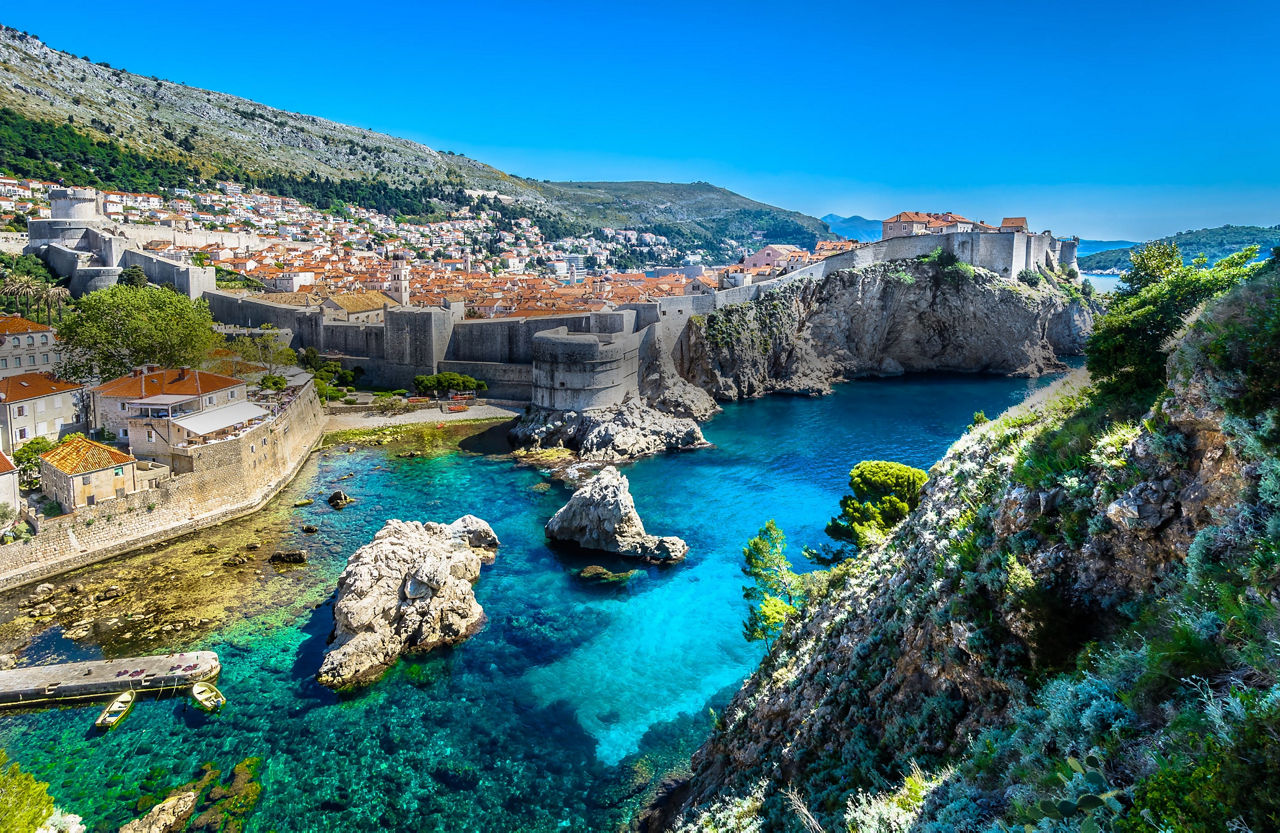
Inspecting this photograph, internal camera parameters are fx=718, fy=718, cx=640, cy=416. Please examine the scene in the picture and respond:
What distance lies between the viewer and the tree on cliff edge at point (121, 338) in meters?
23.2

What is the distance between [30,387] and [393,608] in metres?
14.6

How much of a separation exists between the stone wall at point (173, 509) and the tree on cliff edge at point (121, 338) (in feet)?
14.5

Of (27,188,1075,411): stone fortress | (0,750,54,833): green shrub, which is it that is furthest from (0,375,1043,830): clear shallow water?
(27,188,1075,411): stone fortress

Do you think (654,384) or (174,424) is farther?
(654,384)

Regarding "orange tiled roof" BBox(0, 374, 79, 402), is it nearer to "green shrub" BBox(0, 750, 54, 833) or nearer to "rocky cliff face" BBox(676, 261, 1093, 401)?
"green shrub" BBox(0, 750, 54, 833)

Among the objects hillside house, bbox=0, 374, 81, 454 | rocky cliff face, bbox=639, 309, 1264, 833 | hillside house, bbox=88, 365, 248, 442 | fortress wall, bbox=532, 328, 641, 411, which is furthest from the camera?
fortress wall, bbox=532, 328, 641, 411

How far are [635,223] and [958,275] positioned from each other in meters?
103

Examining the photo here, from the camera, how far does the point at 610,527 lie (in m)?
18.2

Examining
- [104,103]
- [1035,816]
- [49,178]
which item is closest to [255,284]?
[49,178]

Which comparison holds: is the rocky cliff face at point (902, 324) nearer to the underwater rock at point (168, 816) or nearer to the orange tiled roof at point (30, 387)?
the orange tiled roof at point (30, 387)

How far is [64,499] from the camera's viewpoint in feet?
53.3

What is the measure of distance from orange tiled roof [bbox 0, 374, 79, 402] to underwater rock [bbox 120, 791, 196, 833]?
14.9 metres

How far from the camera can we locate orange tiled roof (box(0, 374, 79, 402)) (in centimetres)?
1928

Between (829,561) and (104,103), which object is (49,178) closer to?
(104,103)
